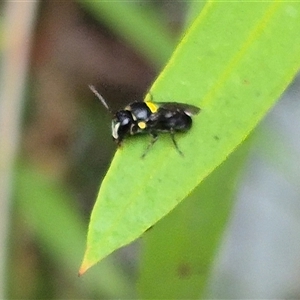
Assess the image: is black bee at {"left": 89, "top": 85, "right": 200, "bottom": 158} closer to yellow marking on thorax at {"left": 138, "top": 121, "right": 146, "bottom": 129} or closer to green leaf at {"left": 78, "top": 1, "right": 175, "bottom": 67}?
yellow marking on thorax at {"left": 138, "top": 121, "right": 146, "bottom": 129}

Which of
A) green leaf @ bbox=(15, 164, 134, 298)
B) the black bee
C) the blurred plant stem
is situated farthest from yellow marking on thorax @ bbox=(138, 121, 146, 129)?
green leaf @ bbox=(15, 164, 134, 298)

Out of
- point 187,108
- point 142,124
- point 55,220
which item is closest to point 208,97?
point 187,108

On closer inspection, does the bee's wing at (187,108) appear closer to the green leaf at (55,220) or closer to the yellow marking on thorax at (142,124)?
Result: the yellow marking on thorax at (142,124)

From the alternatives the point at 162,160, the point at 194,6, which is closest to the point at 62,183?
the point at 194,6

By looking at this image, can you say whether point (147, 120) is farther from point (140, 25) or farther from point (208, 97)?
point (140, 25)

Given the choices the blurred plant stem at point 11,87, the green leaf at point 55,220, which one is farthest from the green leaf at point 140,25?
the green leaf at point 55,220
